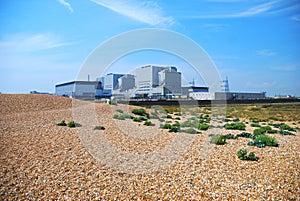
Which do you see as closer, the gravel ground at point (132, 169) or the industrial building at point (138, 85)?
the gravel ground at point (132, 169)

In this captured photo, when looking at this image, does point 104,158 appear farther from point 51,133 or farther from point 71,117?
point 71,117

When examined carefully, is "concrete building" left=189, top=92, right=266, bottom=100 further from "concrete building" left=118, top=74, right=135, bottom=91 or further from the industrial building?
"concrete building" left=118, top=74, right=135, bottom=91

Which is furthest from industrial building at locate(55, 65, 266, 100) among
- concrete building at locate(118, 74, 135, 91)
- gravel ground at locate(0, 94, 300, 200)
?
gravel ground at locate(0, 94, 300, 200)

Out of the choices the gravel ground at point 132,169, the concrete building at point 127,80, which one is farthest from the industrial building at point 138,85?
the gravel ground at point 132,169

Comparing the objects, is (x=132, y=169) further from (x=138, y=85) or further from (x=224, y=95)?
(x=224, y=95)

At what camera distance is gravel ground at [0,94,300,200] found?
20.9 feet

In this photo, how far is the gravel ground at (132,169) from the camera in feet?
20.9

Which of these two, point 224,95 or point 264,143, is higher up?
point 224,95

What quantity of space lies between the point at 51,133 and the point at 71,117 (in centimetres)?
580

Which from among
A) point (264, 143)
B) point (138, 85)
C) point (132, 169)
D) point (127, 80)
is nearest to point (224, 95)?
point (138, 85)

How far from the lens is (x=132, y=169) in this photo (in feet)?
26.7

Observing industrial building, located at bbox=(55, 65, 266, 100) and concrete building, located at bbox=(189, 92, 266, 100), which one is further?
concrete building, located at bbox=(189, 92, 266, 100)

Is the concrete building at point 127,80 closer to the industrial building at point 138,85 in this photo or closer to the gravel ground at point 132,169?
the industrial building at point 138,85

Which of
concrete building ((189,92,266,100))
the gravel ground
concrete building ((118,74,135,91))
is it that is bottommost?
the gravel ground
